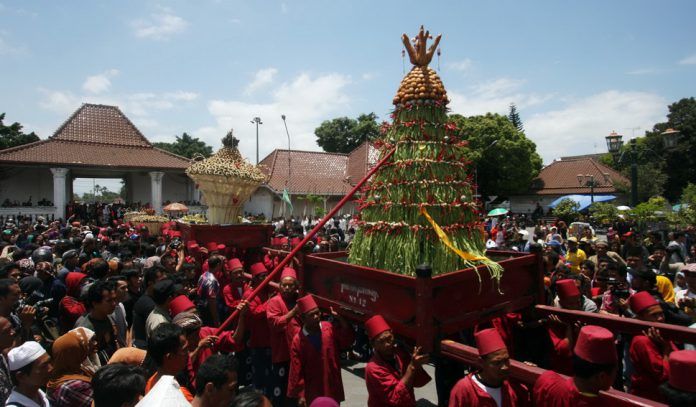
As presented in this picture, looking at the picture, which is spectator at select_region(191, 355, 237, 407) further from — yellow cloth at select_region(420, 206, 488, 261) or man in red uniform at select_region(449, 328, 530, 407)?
yellow cloth at select_region(420, 206, 488, 261)

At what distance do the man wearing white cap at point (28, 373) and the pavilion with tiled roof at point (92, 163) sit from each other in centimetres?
2379

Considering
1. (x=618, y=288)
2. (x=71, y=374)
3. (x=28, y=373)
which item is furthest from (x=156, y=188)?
(x=618, y=288)

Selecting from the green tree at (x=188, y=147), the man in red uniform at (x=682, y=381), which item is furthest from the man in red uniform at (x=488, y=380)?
the green tree at (x=188, y=147)

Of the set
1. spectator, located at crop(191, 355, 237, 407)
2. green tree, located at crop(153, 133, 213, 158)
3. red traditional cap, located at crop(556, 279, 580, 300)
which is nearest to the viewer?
spectator, located at crop(191, 355, 237, 407)

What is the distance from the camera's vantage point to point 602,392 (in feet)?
7.47

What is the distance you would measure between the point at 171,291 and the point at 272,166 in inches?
1066

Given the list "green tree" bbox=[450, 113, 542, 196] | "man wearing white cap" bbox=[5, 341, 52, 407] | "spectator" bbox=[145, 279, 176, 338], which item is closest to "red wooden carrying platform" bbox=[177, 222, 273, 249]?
"spectator" bbox=[145, 279, 176, 338]

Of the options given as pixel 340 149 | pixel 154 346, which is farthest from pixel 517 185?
pixel 154 346

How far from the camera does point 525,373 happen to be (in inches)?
99.8

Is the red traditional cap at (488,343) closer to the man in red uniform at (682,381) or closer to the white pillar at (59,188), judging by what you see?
the man in red uniform at (682,381)

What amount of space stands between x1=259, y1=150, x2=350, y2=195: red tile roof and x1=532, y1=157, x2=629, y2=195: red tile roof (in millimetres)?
18309

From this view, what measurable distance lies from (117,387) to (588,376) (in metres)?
2.59

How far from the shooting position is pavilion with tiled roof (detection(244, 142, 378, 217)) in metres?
29.1

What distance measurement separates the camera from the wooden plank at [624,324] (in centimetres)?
274
